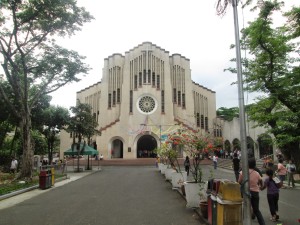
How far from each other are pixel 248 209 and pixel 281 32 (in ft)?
44.4

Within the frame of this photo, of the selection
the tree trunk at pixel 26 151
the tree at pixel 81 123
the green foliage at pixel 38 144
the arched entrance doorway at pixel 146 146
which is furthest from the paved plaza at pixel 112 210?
the arched entrance doorway at pixel 146 146

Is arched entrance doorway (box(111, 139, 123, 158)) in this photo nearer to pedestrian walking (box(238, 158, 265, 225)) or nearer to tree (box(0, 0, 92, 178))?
tree (box(0, 0, 92, 178))

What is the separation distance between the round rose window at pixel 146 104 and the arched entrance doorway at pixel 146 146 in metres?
4.31

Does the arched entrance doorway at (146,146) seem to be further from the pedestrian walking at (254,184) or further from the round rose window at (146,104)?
the pedestrian walking at (254,184)

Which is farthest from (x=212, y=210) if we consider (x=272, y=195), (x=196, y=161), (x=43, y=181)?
(x=43, y=181)

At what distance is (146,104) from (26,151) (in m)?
31.5

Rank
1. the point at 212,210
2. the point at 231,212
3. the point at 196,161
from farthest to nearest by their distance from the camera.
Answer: the point at 196,161, the point at 212,210, the point at 231,212

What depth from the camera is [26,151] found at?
A: 17.1m

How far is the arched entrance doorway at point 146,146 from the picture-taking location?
47438 millimetres

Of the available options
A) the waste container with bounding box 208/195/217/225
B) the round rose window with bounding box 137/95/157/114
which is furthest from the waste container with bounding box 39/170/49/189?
the round rose window with bounding box 137/95/157/114

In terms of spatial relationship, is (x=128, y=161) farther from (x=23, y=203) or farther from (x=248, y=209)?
(x=248, y=209)

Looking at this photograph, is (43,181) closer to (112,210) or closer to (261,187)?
(112,210)

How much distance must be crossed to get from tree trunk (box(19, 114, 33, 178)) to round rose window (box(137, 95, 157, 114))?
98.5 feet

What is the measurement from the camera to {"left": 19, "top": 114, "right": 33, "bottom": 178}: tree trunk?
16.8m
